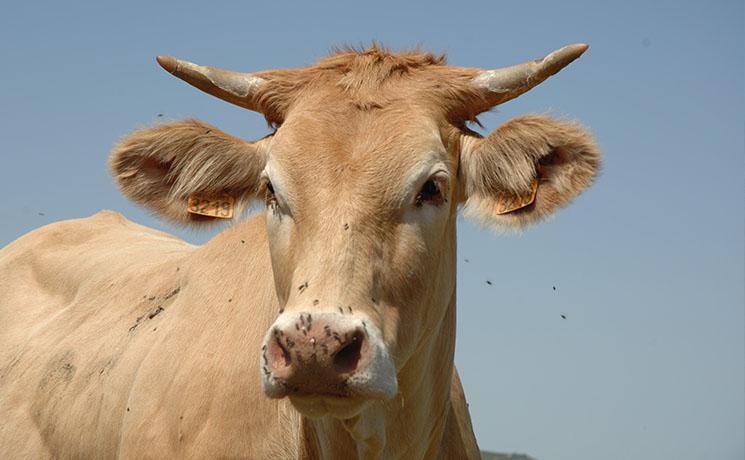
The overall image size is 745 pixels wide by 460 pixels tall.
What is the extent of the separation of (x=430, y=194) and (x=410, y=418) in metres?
1.15

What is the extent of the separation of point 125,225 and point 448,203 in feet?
15.9

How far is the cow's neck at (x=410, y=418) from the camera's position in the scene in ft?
17.3

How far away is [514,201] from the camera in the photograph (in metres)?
5.71

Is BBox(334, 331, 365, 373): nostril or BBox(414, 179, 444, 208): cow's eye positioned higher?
BBox(414, 179, 444, 208): cow's eye

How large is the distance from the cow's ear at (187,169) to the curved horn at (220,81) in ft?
0.65

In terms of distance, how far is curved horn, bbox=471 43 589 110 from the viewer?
217 inches

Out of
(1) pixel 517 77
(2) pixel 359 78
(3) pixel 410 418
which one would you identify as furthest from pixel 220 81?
(3) pixel 410 418

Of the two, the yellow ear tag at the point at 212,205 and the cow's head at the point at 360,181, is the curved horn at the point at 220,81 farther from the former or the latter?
the yellow ear tag at the point at 212,205

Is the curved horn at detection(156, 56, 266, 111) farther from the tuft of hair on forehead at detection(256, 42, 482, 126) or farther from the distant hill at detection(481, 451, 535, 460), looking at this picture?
the distant hill at detection(481, 451, 535, 460)

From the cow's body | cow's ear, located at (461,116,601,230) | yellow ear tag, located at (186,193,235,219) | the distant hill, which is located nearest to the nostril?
the cow's body

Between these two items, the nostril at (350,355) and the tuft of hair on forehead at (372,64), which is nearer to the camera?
the nostril at (350,355)

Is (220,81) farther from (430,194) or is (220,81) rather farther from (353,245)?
(353,245)

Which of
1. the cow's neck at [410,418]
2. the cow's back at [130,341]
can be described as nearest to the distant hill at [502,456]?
the cow's back at [130,341]

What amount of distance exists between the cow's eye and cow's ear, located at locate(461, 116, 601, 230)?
0.49 m
